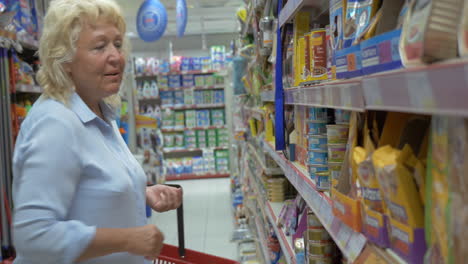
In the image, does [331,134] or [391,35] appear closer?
[391,35]

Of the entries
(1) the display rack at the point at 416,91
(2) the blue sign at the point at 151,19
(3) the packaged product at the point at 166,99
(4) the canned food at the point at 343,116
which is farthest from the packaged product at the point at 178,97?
(1) the display rack at the point at 416,91

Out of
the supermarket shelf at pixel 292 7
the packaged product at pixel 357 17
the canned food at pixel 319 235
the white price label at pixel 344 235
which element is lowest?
the canned food at pixel 319 235

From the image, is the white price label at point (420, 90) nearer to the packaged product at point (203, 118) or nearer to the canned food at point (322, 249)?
the canned food at point (322, 249)

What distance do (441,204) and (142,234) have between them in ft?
2.69

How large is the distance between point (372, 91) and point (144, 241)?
77 centimetres

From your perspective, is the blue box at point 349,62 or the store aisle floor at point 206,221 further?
the store aisle floor at point 206,221

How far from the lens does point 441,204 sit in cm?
64

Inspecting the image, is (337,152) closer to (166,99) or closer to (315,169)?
(315,169)

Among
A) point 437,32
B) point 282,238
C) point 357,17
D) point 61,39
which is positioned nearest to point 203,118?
point 282,238

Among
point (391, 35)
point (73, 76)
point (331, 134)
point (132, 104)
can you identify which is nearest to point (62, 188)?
point (73, 76)


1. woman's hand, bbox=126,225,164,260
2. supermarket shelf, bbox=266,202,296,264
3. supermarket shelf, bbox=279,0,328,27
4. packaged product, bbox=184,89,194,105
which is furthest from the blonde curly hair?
packaged product, bbox=184,89,194,105

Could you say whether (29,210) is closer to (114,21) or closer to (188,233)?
(114,21)

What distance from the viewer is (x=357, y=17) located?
0.99 meters

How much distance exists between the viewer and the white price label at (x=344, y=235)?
969 mm
